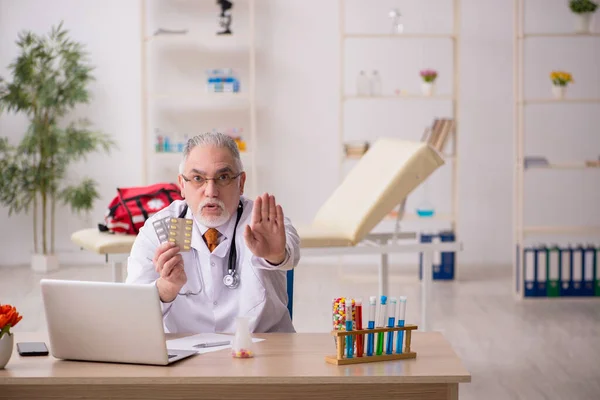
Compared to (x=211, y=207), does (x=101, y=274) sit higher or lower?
lower

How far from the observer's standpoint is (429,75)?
247 inches

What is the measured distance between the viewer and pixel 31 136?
6.50 meters

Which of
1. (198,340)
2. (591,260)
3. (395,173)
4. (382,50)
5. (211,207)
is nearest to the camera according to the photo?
(198,340)

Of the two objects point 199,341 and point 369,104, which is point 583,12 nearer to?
point 369,104

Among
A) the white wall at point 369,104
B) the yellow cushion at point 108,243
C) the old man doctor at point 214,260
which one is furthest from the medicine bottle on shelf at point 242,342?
the white wall at point 369,104

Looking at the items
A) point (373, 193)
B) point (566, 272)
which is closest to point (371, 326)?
point (373, 193)

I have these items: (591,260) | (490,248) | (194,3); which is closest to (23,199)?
(194,3)

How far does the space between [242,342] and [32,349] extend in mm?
448

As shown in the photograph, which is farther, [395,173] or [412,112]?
[412,112]

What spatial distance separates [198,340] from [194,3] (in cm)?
498

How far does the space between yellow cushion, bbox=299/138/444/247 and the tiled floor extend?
70cm

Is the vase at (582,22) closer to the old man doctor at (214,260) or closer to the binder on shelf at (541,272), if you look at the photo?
the binder on shelf at (541,272)

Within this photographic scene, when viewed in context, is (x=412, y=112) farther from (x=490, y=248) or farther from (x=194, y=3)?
(x=194, y=3)

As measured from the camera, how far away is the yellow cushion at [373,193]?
4.08m
